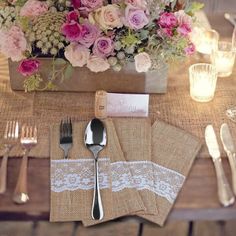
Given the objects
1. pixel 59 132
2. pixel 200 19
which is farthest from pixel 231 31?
pixel 59 132

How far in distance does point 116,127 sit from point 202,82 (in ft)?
0.95

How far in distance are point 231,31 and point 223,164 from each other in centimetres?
73

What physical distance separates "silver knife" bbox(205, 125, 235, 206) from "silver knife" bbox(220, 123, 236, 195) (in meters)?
0.02

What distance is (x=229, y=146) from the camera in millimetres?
1247

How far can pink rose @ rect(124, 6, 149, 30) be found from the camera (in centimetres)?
123

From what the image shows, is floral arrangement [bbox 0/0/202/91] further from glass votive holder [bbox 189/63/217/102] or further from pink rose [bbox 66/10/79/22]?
glass votive holder [bbox 189/63/217/102]

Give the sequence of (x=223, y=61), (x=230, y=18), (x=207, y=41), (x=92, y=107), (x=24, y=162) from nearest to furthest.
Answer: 1. (x=24, y=162)
2. (x=92, y=107)
3. (x=223, y=61)
4. (x=207, y=41)
5. (x=230, y=18)

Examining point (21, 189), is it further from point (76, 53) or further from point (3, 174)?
point (76, 53)

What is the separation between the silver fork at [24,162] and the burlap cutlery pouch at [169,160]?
0.26 metres

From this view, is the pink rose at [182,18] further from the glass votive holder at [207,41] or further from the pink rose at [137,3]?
the glass votive holder at [207,41]

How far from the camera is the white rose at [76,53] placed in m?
1.29

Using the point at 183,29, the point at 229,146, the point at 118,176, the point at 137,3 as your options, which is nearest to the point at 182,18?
the point at 183,29

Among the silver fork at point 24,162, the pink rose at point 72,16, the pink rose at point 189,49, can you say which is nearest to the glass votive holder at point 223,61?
the pink rose at point 189,49

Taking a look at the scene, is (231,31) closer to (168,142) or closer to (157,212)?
(168,142)
